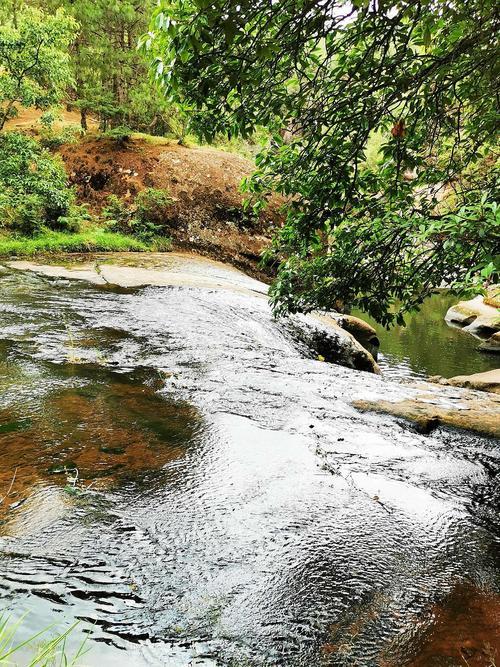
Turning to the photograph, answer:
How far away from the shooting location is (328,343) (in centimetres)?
1039

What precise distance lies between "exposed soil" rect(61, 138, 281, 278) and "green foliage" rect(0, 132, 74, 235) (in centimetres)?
333

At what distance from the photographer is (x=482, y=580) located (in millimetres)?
2711

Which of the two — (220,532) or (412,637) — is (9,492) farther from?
(412,637)

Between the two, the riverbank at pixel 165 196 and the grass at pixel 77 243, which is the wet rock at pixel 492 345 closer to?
the riverbank at pixel 165 196

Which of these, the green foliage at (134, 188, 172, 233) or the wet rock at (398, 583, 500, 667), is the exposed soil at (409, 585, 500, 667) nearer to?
the wet rock at (398, 583, 500, 667)

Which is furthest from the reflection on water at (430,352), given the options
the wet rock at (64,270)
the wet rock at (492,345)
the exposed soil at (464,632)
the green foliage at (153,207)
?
the green foliage at (153,207)

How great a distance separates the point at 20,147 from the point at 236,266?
850cm

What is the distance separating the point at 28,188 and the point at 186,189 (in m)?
7.05

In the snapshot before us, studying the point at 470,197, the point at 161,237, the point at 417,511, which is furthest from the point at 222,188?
the point at 417,511

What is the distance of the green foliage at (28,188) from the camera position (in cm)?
1312

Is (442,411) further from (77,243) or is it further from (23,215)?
(23,215)

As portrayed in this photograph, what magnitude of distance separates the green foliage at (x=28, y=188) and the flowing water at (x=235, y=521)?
31.1 feet

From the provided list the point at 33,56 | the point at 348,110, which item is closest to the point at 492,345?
the point at 348,110

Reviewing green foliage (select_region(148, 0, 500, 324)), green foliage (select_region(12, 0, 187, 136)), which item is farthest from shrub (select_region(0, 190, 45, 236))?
green foliage (select_region(148, 0, 500, 324))
